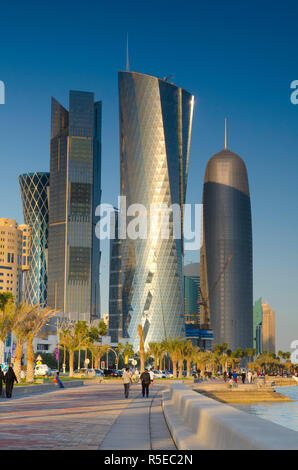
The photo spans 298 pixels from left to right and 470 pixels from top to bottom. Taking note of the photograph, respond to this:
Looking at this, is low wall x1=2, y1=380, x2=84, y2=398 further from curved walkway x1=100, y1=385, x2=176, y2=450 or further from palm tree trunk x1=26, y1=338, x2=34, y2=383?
curved walkway x1=100, y1=385, x2=176, y2=450

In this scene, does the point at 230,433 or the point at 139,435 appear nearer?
the point at 230,433

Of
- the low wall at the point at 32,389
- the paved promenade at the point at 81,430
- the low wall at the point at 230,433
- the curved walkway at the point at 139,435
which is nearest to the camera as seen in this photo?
the low wall at the point at 230,433

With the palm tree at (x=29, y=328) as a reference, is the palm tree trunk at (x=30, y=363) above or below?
below

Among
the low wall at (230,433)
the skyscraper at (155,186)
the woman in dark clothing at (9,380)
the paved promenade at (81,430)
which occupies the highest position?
the skyscraper at (155,186)

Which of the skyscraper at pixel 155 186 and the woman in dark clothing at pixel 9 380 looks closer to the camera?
the woman in dark clothing at pixel 9 380

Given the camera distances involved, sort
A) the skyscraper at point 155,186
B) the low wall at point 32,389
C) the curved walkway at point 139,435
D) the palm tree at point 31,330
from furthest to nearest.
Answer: the skyscraper at point 155,186 → the palm tree at point 31,330 → the low wall at point 32,389 → the curved walkway at point 139,435

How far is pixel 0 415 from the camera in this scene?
2086 cm

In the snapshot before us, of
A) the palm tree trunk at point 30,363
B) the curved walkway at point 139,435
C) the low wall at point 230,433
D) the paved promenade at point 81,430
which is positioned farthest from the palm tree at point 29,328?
the low wall at point 230,433

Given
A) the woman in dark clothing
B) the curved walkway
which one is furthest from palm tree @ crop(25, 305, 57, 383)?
the curved walkway

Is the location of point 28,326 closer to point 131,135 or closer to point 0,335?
point 0,335

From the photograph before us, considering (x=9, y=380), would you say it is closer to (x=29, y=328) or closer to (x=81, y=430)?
(x=81, y=430)

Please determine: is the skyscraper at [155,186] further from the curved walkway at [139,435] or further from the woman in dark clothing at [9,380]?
the curved walkway at [139,435]

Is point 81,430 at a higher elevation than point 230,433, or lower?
lower

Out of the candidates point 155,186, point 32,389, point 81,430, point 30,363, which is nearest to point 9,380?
point 32,389
